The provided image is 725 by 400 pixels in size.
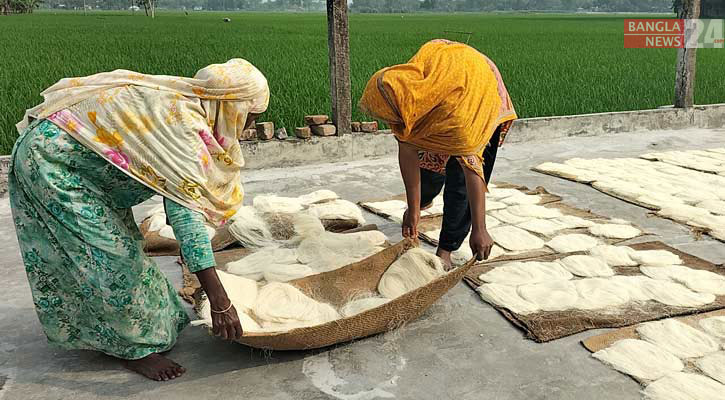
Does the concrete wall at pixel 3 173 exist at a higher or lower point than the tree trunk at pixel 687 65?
lower

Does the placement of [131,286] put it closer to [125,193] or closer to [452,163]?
[125,193]

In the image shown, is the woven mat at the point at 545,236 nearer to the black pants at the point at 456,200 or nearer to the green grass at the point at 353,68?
the black pants at the point at 456,200

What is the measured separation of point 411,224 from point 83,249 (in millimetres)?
1473

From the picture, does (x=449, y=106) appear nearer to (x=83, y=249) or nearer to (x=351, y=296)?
(x=351, y=296)

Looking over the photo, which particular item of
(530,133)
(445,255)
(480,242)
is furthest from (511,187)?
(480,242)

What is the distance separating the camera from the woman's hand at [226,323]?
1935mm

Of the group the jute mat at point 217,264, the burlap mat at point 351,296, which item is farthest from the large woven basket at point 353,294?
the jute mat at point 217,264

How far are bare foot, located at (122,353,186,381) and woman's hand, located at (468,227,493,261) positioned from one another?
3.85 feet

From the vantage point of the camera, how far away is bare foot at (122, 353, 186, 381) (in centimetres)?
212

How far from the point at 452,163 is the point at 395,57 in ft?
25.8

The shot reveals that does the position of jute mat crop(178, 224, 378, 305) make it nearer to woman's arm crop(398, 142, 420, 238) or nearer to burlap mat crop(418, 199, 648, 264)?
burlap mat crop(418, 199, 648, 264)

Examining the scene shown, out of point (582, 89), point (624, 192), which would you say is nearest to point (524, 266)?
point (624, 192)

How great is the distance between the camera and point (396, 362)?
2217mm

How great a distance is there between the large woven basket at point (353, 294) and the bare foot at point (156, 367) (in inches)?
11.1
